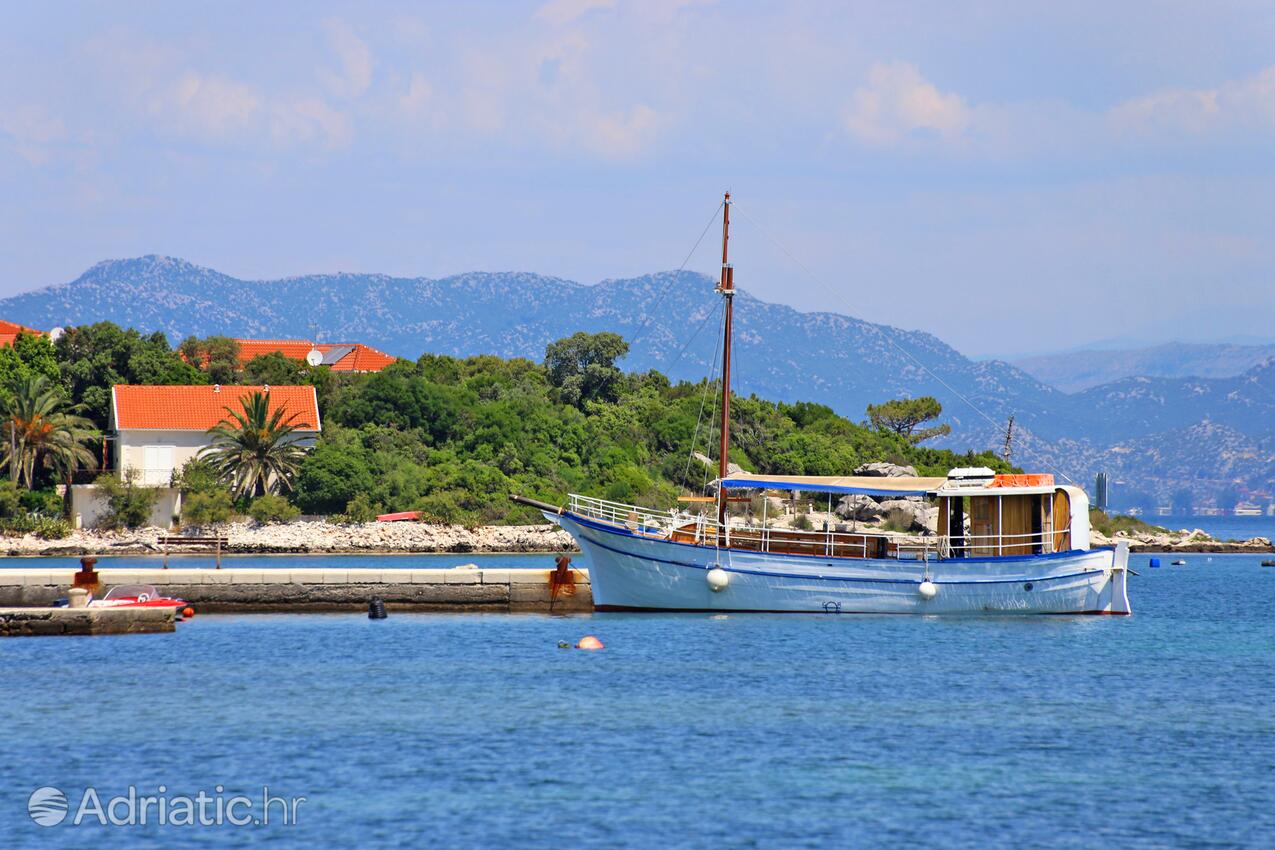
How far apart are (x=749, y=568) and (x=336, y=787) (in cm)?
1723

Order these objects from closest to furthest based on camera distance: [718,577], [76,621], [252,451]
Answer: [76,621]
[718,577]
[252,451]

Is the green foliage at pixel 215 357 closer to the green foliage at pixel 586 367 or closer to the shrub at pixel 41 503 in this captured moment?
the shrub at pixel 41 503

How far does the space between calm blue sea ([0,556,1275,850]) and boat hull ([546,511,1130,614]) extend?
1.54 m

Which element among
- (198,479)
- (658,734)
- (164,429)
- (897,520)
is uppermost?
(164,429)

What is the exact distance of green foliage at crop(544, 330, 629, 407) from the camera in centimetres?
8188

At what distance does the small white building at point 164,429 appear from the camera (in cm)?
6247

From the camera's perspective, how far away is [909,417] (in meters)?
90.4

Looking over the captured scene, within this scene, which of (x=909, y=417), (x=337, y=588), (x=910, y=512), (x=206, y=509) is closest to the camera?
(x=337, y=588)

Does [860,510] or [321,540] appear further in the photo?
[860,510]

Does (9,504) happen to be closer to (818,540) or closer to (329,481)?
(329,481)

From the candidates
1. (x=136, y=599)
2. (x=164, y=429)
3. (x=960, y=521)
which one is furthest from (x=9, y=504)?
(x=960, y=521)

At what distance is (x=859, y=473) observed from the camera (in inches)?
2815

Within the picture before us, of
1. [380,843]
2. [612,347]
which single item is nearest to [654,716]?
[380,843]

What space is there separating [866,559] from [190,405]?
4158 cm
